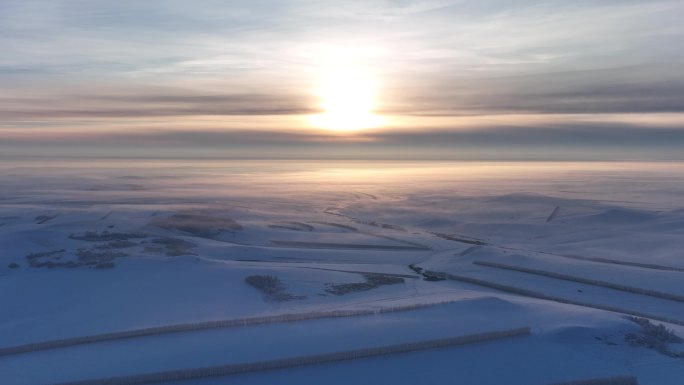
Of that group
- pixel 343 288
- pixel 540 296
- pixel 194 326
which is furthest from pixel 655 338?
pixel 194 326

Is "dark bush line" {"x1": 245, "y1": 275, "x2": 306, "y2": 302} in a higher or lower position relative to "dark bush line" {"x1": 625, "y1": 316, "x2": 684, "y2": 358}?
lower

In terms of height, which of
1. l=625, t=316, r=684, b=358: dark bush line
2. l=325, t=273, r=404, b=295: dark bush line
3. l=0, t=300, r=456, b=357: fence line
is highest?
l=625, t=316, r=684, b=358: dark bush line

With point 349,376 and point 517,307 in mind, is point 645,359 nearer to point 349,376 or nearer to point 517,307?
point 517,307

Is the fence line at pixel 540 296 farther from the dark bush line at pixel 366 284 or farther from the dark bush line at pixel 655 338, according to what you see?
the dark bush line at pixel 655 338

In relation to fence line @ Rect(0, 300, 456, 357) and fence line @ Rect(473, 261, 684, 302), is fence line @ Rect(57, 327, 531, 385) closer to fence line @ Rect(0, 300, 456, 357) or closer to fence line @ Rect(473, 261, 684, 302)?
fence line @ Rect(0, 300, 456, 357)

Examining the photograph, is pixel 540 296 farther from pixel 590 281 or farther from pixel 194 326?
pixel 194 326

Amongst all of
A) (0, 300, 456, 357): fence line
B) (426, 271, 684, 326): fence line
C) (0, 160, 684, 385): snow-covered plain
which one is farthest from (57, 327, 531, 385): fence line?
(426, 271, 684, 326): fence line
